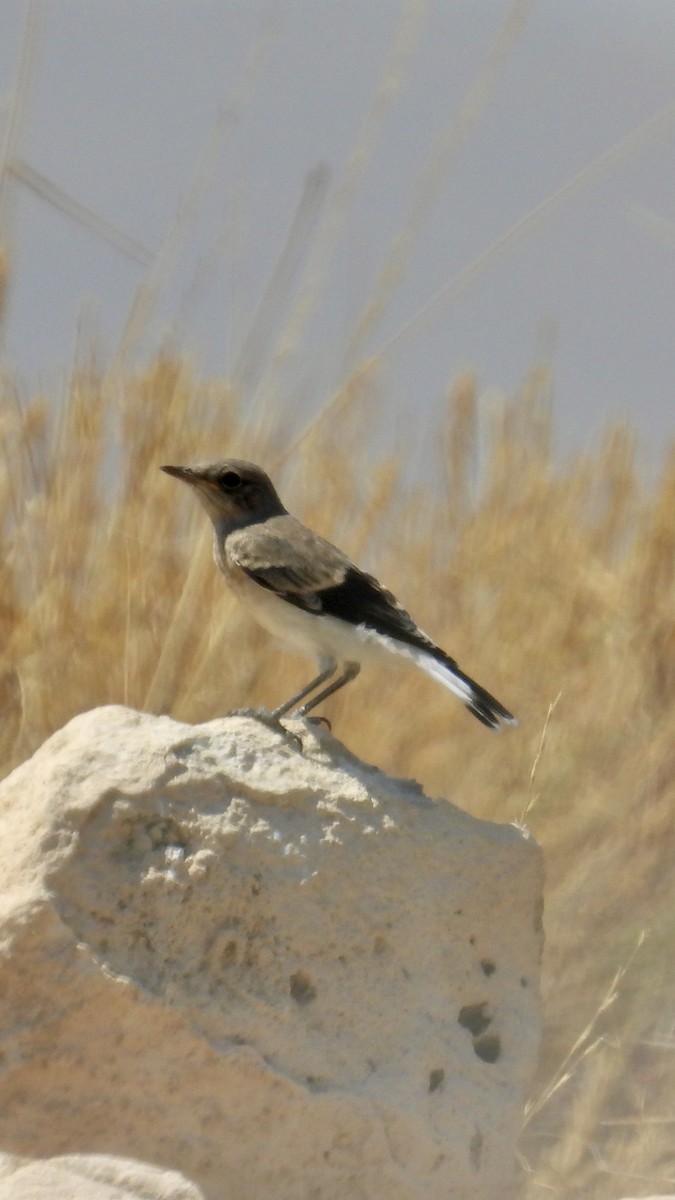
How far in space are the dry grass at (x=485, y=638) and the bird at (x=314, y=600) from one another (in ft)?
1.87

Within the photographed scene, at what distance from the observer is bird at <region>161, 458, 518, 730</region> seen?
3426mm

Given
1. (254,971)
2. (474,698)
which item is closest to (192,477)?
(474,698)

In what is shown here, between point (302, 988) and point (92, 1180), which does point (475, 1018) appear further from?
point (92, 1180)

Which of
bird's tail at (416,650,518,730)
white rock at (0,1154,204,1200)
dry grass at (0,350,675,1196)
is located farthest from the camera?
dry grass at (0,350,675,1196)

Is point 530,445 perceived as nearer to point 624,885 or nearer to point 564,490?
point 564,490

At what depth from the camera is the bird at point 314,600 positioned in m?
3.43

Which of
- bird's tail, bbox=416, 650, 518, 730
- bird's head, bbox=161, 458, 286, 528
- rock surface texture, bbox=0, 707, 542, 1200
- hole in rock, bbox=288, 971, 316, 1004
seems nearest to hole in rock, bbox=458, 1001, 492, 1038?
rock surface texture, bbox=0, 707, 542, 1200

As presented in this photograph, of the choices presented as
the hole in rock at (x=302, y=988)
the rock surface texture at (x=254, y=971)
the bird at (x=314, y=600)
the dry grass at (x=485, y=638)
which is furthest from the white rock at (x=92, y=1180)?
the dry grass at (x=485, y=638)

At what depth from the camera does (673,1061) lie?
4918 mm

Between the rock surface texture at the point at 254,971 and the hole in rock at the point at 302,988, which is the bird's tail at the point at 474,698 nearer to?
the rock surface texture at the point at 254,971

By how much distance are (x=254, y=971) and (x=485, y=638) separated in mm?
2422

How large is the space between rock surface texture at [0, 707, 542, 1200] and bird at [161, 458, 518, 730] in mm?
349

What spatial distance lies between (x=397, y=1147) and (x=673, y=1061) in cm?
229

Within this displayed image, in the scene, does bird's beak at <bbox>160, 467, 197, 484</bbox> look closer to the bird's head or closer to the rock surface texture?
the bird's head
